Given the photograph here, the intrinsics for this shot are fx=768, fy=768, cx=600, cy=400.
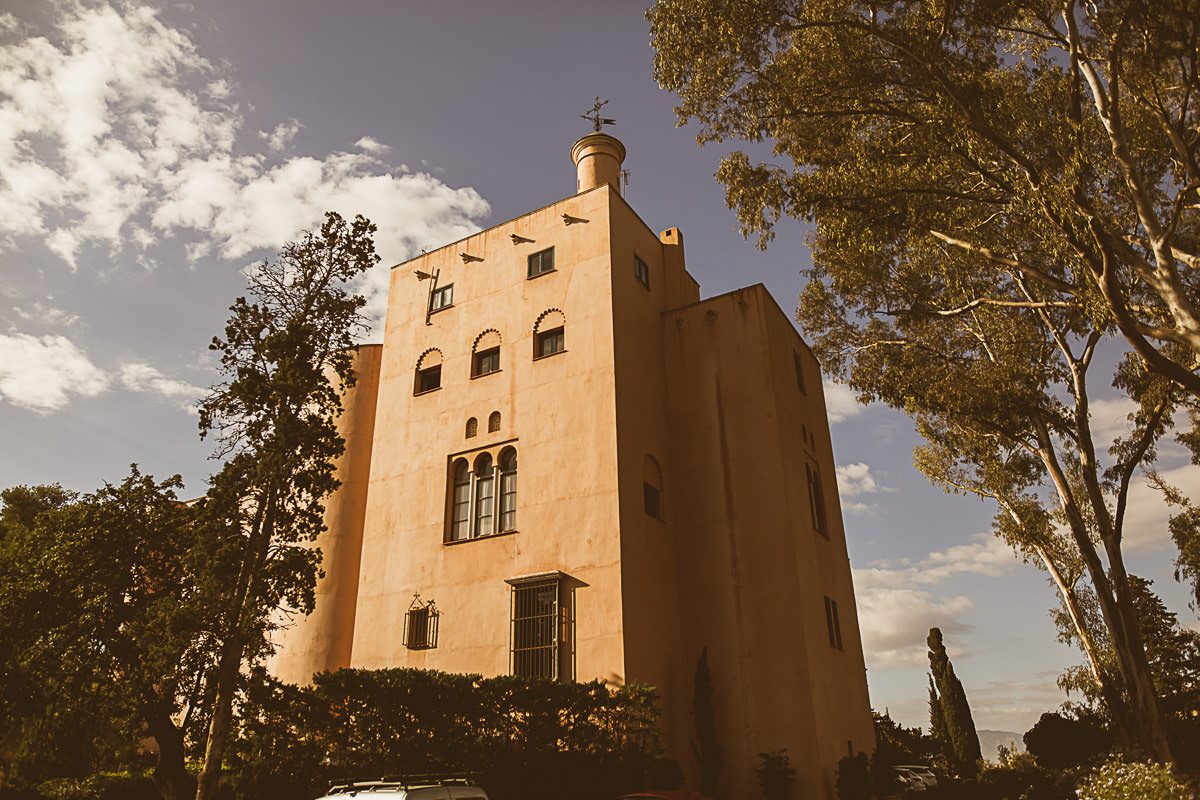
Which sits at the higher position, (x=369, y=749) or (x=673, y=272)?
(x=673, y=272)

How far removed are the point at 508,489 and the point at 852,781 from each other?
11.4 metres

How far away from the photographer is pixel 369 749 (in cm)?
1389

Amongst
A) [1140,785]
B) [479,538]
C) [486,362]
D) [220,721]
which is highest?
[486,362]

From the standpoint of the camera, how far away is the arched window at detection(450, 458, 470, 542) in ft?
70.9

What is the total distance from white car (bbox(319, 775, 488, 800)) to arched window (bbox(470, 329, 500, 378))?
1512cm

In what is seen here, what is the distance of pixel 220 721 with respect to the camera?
12.9 m

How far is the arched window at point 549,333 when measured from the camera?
2233 centimetres

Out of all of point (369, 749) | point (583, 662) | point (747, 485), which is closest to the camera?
point (369, 749)

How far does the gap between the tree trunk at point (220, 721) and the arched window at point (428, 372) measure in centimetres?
1170

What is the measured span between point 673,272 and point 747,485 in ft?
27.7

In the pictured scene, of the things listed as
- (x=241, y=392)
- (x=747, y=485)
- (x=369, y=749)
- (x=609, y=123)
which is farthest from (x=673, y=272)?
(x=369, y=749)

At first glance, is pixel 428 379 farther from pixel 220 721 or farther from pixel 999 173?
pixel 999 173

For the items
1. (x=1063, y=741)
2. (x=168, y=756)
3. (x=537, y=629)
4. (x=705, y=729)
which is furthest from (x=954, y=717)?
(x=168, y=756)

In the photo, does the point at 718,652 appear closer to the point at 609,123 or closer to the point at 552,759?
the point at 552,759
